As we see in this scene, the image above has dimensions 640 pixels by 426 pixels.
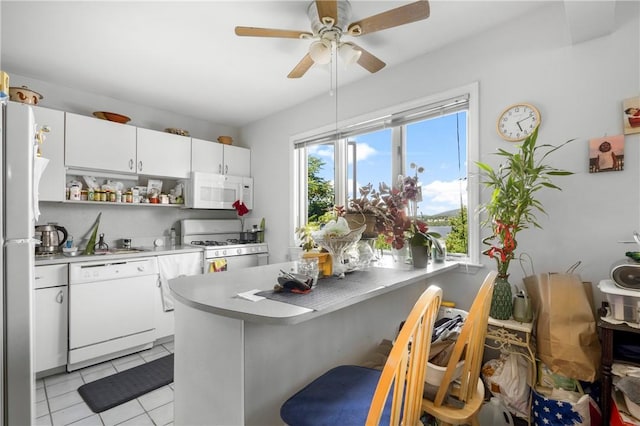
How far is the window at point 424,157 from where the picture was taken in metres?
2.25

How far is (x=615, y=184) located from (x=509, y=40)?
1.12 meters

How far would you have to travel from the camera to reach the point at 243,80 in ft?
9.45

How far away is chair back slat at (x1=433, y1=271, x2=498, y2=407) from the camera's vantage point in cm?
109

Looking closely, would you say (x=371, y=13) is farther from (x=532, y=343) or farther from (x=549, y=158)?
(x=532, y=343)

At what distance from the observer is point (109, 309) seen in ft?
8.75

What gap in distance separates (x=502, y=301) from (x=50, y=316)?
3.25 meters

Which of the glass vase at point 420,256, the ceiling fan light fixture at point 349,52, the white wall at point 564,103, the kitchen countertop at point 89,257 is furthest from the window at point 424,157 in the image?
the kitchen countertop at point 89,257

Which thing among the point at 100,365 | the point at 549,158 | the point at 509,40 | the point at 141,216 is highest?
the point at 509,40

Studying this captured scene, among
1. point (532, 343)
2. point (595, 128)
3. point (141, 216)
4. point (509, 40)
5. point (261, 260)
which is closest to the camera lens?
point (532, 343)

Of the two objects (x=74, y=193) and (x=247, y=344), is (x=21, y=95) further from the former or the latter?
(x=247, y=344)

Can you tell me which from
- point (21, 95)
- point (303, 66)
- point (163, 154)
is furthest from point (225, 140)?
point (303, 66)

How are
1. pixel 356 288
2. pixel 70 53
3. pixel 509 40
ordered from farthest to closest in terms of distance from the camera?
pixel 70 53, pixel 509 40, pixel 356 288

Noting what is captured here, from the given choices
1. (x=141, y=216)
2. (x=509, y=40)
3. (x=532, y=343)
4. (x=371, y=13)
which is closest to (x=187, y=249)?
(x=141, y=216)

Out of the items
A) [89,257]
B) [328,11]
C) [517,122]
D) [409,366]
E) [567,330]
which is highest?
[328,11]
